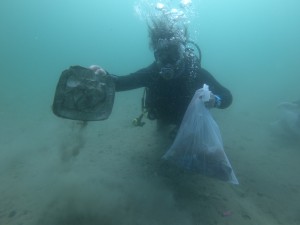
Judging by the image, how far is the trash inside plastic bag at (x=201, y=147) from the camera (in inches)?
129

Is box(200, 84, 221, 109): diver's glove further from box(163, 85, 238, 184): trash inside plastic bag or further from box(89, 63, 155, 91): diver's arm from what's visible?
box(89, 63, 155, 91): diver's arm

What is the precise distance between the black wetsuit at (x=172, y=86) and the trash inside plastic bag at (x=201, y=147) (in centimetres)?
83

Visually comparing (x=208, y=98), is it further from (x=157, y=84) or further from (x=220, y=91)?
(x=157, y=84)

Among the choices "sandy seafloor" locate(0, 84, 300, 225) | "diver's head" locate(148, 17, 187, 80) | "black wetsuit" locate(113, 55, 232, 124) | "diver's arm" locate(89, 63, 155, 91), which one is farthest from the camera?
"black wetsuit" locate(113, 55, 232, 124)

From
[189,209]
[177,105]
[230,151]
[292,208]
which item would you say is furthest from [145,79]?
[292,208]

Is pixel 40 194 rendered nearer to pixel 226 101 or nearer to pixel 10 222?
pixel 10 222

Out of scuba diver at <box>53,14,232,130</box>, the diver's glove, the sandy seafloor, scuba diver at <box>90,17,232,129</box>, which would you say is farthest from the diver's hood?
the diver's glove

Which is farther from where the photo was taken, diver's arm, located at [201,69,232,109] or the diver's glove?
diver's arm, located at [201,69,232,109]

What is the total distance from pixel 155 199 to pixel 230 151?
2.79 metres

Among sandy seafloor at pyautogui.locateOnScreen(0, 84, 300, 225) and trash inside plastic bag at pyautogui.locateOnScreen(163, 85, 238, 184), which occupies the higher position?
trash inside plastic bag at pyautogui.locateOnScreen(163, 85, 238, 184)

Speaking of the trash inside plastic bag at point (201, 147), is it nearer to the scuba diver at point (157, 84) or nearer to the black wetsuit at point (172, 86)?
the scuba diver at point (157, 84)

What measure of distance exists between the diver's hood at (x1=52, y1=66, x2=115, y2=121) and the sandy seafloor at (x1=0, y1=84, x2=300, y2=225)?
1062 mm

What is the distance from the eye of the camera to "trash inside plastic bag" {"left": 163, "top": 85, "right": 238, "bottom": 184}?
3275mm

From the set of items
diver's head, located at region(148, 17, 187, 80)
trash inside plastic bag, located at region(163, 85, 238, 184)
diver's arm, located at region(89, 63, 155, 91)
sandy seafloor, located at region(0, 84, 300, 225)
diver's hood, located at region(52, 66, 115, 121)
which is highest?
diver's head, located at region(148, 17, 187, 80)
